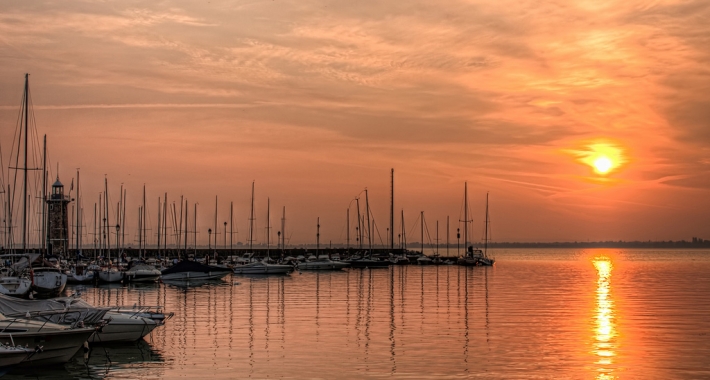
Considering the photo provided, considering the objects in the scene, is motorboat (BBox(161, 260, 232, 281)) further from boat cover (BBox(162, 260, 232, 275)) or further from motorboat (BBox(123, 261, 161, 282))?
motorboat (BBox(123, 261, 161, 282))

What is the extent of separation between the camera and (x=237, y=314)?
4812cm

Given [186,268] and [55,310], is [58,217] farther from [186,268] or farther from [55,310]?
[55,310]

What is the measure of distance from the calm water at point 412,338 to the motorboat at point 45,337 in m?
0.56

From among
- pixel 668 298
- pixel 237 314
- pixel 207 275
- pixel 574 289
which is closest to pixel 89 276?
pixel 207 275

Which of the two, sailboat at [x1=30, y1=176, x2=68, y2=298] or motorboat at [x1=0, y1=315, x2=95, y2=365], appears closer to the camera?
motorboat at [x1=0, y1=315, x2=95, y2=365]

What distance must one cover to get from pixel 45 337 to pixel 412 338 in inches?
633

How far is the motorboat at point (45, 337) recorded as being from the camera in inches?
1094

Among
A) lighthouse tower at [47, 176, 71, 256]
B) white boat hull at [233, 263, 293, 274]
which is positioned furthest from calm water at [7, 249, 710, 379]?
lighthouse tower at [47, 176, 71, 256]

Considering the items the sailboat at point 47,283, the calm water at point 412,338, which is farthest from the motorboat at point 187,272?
the sailboat at point 47,283

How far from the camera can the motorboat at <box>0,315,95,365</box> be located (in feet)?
91.2

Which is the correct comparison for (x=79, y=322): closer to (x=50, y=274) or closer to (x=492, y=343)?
(x=492, y=343)

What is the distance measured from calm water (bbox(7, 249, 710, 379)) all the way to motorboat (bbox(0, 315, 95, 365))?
558mm

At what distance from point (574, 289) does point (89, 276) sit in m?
48.6

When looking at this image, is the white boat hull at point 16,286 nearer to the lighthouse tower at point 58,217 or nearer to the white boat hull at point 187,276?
the white boat hull at point 187,276
